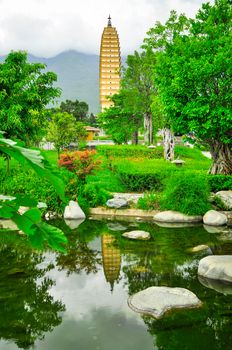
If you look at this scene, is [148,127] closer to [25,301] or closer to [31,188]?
[31,188]

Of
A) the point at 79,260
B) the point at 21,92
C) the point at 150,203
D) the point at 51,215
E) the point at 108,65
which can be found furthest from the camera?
the point at 108,65

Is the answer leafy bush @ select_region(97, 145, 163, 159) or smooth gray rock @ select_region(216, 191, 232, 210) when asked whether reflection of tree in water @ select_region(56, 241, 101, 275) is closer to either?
smooth gray rock @ select_region(216, 191, 232, 210)

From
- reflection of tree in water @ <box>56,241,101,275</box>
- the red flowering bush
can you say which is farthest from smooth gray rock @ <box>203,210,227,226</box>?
the red flowering bush

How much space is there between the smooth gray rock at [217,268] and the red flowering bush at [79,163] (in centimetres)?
828

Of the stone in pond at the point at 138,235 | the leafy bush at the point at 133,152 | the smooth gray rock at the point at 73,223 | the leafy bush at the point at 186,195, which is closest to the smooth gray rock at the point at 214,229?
the leafy bush at the point at 186,195

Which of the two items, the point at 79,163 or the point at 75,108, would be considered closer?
the point at 79,163

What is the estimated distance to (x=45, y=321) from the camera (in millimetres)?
6465

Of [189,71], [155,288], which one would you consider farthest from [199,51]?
[155,288]

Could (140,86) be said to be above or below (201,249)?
above

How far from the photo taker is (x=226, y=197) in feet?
47.4

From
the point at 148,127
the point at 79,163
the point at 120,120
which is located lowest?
the point at 79,163

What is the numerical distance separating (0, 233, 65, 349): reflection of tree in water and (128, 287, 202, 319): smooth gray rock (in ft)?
4.83

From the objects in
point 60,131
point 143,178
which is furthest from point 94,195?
point 60,131

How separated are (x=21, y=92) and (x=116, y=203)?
7.52 metres
